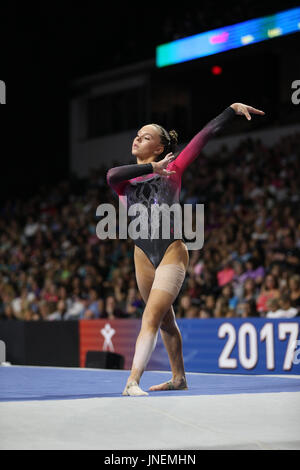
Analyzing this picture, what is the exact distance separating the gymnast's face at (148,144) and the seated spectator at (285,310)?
4.77 metres

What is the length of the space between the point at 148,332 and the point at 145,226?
0.72m

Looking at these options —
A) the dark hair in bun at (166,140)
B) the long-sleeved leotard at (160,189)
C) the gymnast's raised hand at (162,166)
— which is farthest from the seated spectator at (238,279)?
the gymnast's raised hand at (162,166)

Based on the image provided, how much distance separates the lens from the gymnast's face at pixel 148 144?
523 centimetres

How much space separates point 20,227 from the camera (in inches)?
760

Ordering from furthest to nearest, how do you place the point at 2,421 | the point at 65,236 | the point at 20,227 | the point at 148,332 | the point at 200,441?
1. the point at 20,227
2. the point at 65,236
3. the point at 148,332
4. the point at 2,421
5. the point at 200,441

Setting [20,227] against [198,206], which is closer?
[198,206]

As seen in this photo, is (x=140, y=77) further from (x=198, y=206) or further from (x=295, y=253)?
(x=295, y=253)

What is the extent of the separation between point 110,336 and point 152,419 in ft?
24.4

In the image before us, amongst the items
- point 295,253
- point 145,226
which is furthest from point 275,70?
point 145,226

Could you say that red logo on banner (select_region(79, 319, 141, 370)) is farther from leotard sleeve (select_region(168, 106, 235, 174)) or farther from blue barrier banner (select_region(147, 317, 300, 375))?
leotard sleeve (select_region(168, 106, 235, 174))

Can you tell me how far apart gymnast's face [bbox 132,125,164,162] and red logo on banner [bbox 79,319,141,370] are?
5401mm

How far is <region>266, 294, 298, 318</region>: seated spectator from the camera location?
373 inches

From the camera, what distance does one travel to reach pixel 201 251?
13.3m

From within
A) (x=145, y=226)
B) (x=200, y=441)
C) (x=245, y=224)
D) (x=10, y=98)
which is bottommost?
(x=200, y=441)
